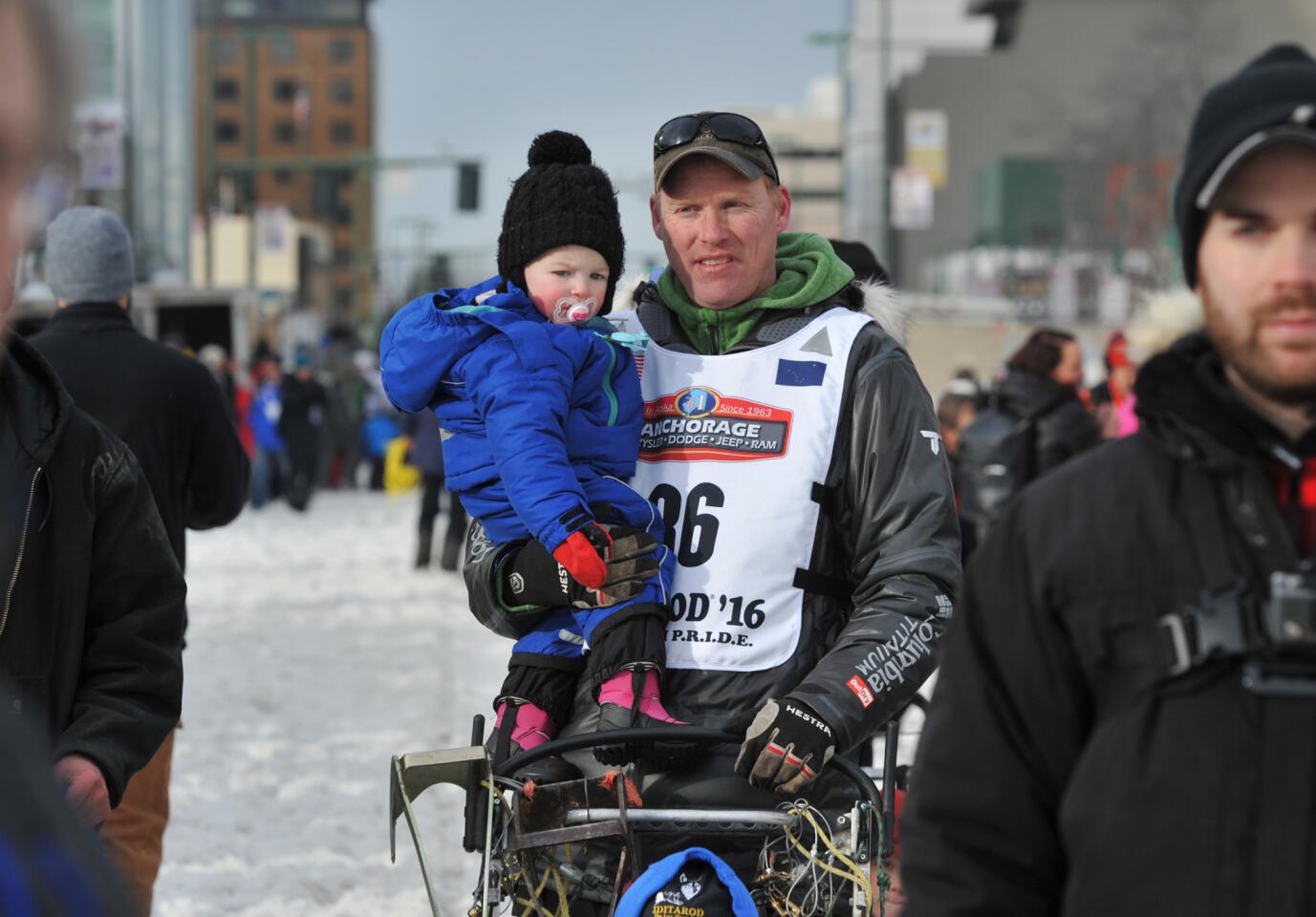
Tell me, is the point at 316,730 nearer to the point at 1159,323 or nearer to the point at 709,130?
the point at 1159,323

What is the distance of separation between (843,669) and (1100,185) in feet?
166

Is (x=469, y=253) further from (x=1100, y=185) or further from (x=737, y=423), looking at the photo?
(x=737, y=423)

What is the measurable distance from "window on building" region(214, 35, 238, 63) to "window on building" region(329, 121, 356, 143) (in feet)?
28.0

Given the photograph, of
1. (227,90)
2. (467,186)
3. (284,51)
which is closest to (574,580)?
(467,186)

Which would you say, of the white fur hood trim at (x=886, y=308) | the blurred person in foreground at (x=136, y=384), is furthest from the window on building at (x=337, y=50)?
the white fur hood trim at (x=886, y=308)

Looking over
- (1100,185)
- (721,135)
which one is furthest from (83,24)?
(1100,185)

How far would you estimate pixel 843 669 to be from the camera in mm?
3521

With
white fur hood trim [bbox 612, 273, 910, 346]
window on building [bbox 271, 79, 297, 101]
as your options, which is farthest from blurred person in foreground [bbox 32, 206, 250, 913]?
window on building [bbox 271, 79, 297, 101]

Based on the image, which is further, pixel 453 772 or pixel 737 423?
pixel 737 423

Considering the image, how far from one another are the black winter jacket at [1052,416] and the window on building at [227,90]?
13601cm

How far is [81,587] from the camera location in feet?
11.8

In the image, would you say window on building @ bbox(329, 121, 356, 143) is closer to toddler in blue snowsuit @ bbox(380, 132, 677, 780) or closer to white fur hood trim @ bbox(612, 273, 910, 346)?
white fur hood trim @ bbox(612, 273, 910, 346)

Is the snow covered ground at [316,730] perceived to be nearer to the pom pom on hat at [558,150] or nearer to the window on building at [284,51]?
the pom pom on hat at [558,150]

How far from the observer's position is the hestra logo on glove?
3.41m
